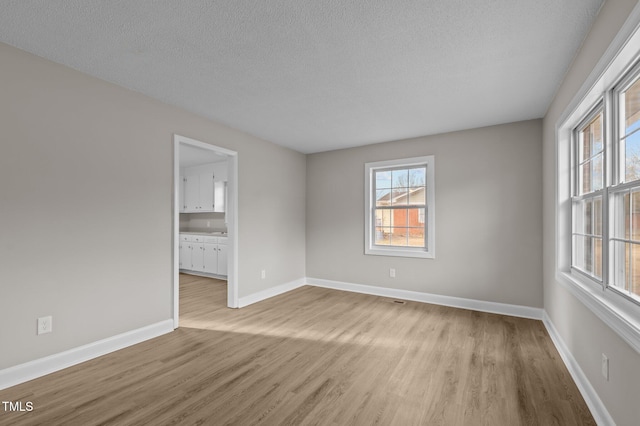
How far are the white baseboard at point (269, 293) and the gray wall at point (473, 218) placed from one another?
81 cm

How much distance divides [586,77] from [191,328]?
163 inches

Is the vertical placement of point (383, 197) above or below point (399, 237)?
above

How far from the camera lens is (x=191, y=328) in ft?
11.1

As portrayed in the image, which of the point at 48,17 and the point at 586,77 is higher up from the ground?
the point at 48,17

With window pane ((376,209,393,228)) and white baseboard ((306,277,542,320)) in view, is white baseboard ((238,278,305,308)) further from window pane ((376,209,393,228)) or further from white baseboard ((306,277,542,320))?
window pane ((376,209,393,228))

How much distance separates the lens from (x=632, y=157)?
1703mm

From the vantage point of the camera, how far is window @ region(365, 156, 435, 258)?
4492 mm

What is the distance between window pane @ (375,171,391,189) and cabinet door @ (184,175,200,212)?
4.27m

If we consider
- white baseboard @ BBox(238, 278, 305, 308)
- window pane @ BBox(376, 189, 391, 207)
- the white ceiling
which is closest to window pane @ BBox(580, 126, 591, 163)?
the white ceiling

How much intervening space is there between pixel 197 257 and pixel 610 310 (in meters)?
6.49

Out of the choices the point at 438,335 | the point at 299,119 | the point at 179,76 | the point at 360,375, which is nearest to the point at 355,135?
the point at 299,119

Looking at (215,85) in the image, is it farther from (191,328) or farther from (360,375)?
(360,375)

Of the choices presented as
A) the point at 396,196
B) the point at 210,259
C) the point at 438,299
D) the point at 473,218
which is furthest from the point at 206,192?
the point at 473,218

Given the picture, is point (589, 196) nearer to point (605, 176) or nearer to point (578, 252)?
point (605, 176)
